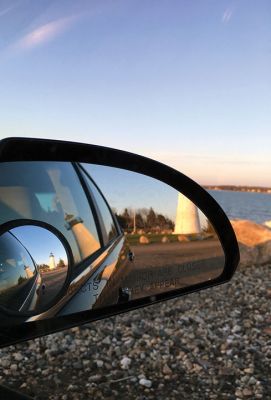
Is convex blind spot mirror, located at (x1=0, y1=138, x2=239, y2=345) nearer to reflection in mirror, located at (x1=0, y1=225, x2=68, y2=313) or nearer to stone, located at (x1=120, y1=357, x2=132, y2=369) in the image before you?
reflection in mirror, located at (x1=0, y1=225, x2=68, y2=313)

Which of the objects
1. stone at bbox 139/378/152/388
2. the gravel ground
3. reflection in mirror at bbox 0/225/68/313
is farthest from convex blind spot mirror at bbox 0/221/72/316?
stone at bbox 139/378/152/388

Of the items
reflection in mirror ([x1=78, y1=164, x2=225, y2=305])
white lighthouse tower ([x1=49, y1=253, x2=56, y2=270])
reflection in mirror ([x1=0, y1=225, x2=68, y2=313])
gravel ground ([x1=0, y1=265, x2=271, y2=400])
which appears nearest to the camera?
reflection in mirror ([x1=0, y1=225, x2=68, y2=313])

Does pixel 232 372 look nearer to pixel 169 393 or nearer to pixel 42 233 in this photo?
pixel 169 393

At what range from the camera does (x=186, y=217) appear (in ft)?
6.56

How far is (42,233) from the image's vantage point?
122cm

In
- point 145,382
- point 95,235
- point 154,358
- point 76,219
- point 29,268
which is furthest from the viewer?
point 154,358

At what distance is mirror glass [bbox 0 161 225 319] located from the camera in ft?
3.78

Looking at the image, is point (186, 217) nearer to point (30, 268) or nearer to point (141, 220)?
point (141, 220)

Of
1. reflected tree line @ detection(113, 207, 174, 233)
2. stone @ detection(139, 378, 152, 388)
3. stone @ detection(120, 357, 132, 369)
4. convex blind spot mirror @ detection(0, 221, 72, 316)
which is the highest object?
reflected tree line @ detection(113, 207, 174, 233)

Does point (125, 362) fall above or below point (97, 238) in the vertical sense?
below

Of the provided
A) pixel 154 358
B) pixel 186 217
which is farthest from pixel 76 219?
pixel 154 358

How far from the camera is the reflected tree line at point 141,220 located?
1.63m

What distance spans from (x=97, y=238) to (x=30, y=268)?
521 millimetres

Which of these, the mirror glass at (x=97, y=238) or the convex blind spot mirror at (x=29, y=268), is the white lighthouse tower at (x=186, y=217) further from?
the convex blind spot mirror at (x=29, y=268)
